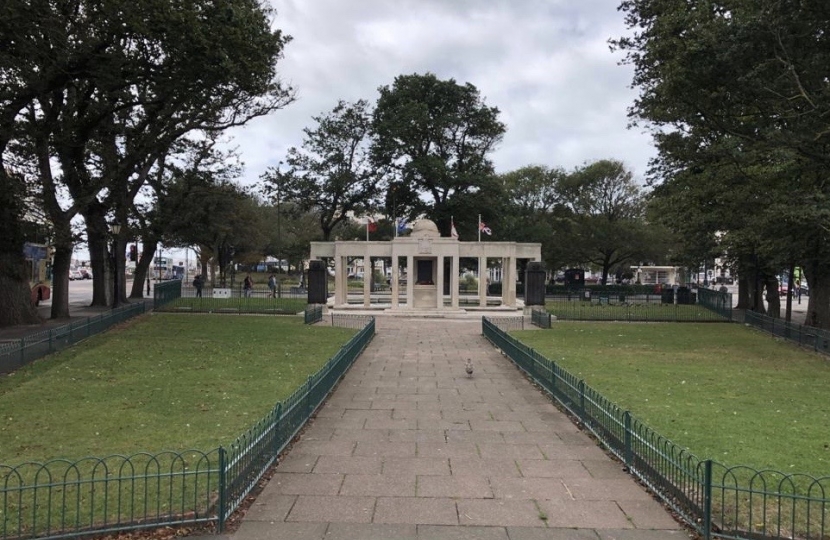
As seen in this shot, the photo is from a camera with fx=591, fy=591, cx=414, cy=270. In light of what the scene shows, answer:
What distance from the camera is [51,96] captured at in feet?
75.0

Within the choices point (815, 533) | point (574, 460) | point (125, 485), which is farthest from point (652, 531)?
point (125, 485)

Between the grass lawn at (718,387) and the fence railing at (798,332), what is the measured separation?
54 centimetres

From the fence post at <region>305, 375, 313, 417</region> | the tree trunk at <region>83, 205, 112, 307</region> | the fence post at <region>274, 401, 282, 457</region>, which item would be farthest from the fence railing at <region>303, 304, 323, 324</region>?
the fence post at <region>274, 401, 282, 457</region>

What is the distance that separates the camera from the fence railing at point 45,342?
45.4ft

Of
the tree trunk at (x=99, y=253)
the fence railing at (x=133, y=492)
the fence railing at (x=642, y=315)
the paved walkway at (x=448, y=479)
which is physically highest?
the tree trunk at (x=99, y=253)

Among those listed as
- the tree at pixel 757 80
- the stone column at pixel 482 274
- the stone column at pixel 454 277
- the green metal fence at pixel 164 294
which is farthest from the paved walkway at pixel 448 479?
the stone column at pixel 482 274

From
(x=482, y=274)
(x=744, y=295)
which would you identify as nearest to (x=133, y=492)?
(x=482, y=274)

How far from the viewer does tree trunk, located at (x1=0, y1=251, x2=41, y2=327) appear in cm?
2162

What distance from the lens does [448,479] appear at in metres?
7.17

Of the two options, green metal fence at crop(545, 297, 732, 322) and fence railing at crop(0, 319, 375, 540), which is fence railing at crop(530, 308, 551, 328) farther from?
fence railing at crop(0, 319, 375, 540)

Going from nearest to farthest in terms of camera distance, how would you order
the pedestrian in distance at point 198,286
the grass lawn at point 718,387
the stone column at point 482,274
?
the grass lawn at point 718,387 → the pedestrian in distance at point 198,286 → the stone column at point 482,274

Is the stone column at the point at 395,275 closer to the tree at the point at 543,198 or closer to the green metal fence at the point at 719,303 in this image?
the green metal fence at the point at 719,303

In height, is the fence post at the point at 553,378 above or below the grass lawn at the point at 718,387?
above

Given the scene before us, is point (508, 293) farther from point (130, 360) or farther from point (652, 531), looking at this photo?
point (652, 531)
